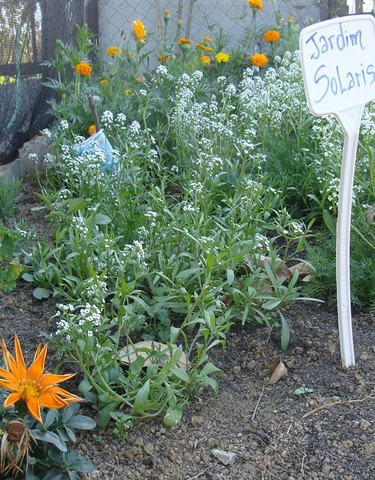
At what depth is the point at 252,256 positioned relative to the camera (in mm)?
3199

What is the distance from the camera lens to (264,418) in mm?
2559

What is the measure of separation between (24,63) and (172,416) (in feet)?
9.73

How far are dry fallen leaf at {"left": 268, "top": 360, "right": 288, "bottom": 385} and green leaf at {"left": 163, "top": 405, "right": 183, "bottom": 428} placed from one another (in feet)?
1.38

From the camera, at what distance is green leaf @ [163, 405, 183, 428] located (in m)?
2.44

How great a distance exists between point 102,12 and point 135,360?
565 centimetres

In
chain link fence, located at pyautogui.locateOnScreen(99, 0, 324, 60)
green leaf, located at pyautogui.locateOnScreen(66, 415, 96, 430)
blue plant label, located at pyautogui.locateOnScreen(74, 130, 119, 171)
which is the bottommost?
green leaf, located at pyautogui.locateOnScreen(66, 415, 96, 430)

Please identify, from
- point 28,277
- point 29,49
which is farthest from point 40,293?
point 29,49

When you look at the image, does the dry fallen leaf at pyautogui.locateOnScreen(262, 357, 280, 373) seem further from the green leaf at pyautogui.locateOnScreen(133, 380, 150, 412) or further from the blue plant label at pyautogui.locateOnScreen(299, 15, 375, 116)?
the blue plant label at pyautogui.locateOnScreen(299, 15, 375, 116)

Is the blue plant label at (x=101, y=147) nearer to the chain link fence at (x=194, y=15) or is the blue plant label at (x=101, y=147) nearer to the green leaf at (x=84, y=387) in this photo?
the green leaf at (x=84, y=387)

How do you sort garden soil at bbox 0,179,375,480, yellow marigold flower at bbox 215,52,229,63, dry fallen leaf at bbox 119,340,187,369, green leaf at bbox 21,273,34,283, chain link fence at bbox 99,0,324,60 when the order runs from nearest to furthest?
1. garden soil at bbox 0,179,375,480
2. dry fallen leaf at bbox 119,340,187,369
3. green leaf at bbox 21,273,34,283
4. yellow marigold flower at bbox 215,52,229,63
5. chain link fence at bbox 99,0,324,60

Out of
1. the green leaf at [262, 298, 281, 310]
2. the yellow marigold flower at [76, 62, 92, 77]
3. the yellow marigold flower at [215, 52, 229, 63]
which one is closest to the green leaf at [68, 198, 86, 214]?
the green leaf at [262, 298, 281, 310]

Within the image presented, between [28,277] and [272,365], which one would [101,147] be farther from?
[272,365]

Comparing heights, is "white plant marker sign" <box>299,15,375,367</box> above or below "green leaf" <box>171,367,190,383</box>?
above

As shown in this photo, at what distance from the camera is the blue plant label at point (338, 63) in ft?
8.00
